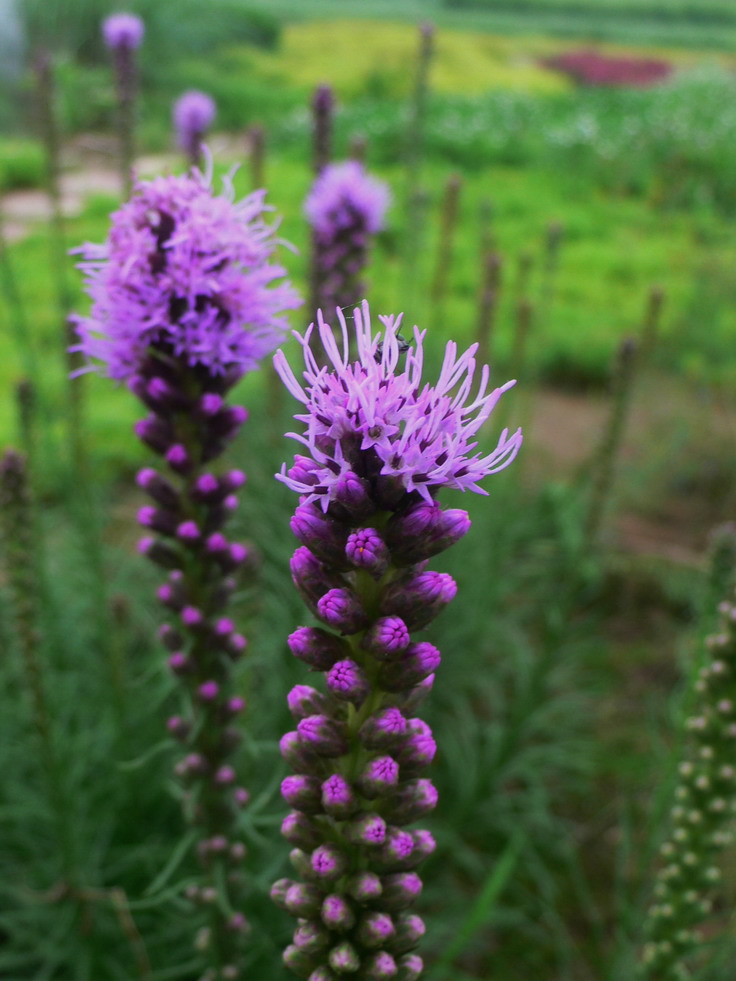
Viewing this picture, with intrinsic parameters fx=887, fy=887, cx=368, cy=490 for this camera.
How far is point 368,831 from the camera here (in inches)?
46.4

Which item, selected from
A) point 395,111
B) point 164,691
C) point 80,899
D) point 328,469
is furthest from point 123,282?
point 395,111

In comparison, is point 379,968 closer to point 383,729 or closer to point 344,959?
point 344,959

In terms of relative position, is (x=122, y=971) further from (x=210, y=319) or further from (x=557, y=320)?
(x=557, y=320)

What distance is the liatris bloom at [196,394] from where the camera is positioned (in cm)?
173

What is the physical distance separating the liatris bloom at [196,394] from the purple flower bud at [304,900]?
60cm

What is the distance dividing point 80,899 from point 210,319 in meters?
1.63

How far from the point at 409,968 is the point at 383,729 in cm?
39

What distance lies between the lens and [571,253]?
8859 millimetres

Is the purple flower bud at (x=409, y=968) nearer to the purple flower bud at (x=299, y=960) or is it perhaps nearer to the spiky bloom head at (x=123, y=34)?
the purple flower bud at (x=299, y=960)

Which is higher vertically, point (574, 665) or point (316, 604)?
point (316, 604)

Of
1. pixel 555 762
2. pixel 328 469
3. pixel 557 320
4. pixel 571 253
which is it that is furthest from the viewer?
pixel 571 253

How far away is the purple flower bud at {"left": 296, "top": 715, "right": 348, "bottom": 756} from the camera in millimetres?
1186

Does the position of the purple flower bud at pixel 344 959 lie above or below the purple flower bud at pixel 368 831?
below

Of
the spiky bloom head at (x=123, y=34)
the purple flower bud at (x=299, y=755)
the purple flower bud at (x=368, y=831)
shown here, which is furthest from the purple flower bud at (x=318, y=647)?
the spiky bloom head at (x=123, y=34)
